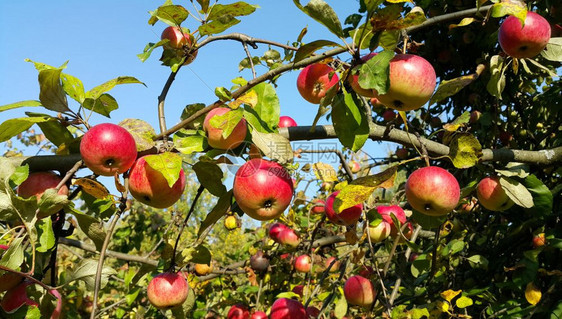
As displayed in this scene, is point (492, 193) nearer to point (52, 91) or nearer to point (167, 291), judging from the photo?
point (167, 291)

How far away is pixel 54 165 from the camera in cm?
117

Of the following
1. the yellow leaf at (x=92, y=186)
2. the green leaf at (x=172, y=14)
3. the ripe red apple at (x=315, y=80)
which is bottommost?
the yellow leaf at (x=92, y=186)

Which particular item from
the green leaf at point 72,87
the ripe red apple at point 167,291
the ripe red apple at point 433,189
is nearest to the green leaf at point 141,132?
the green leaf at point 72,87

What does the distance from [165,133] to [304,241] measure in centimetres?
201

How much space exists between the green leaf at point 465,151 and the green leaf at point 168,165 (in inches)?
33.7

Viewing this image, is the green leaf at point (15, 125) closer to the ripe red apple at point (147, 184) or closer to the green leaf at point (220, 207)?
the ripe red apple at point (147, 184)

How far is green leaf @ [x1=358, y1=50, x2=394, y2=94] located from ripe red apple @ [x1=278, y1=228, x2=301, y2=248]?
2104mm

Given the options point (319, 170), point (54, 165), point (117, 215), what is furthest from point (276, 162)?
point (319, 170)

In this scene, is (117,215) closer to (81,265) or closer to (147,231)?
(81,265)

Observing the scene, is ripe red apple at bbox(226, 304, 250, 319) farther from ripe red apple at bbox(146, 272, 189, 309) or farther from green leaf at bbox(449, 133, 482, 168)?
green leaf at bbox(449, 133, 482, 168)

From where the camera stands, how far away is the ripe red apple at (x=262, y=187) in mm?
1139

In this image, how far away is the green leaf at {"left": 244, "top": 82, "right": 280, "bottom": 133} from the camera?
3.63ft

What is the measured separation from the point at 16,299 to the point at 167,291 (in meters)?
0.56

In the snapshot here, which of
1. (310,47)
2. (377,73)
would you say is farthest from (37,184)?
(377,73)
